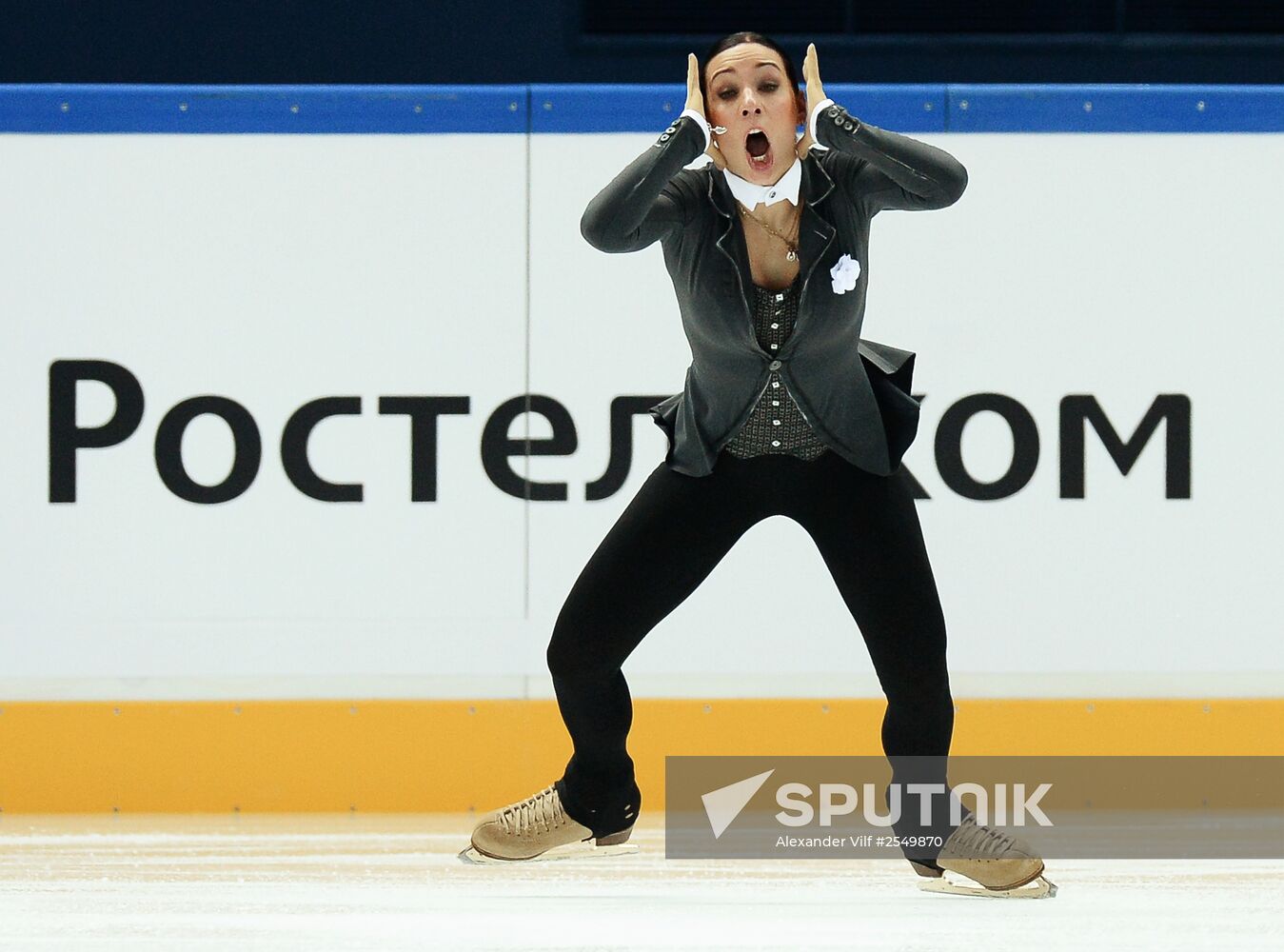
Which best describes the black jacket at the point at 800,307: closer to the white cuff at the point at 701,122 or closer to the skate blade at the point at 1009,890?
the white cuff at the point at 701,122

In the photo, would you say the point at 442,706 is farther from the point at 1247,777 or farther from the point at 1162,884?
the point at 1247,777

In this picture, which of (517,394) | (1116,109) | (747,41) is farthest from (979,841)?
(1116,109)

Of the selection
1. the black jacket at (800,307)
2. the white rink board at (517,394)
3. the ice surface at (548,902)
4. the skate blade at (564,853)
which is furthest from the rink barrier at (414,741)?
the black jacket at (800,307)

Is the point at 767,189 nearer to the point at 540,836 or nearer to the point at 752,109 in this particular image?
the point at 752,109

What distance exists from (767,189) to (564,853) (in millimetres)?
1285

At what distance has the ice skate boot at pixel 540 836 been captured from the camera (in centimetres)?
310

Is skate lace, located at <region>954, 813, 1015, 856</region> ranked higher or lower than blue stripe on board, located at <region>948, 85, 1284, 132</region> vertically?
lower

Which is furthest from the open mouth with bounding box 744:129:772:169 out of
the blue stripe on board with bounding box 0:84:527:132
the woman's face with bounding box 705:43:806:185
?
the blue stripe on board with bounding box 0:84:527:132

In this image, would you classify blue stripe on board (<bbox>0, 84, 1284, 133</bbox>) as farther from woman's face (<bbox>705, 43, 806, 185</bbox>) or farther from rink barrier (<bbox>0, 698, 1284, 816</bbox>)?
rink barrier (<bbox>0, 698, 1284, 816</bbox>)

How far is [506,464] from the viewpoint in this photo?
3887mm

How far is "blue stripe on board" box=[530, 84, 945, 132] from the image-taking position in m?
3.91

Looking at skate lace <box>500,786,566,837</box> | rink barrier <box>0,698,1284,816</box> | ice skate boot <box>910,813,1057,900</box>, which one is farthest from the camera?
rink barrier <box>0,698,1284,816</box>

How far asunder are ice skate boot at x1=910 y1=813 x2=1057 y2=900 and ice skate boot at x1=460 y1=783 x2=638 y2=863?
0.60 m

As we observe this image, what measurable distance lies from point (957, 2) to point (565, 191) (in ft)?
4.32
